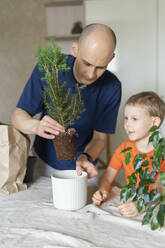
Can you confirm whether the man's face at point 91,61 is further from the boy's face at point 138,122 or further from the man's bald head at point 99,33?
the boy's face at point 138,122

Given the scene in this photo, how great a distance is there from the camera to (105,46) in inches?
46.7

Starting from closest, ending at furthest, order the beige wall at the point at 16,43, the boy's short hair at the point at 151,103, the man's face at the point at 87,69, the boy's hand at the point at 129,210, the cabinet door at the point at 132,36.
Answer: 1. the boy's hand at the point at 129,210
2. the man's face at the point at 87,69
3. the boy's short hair at the point at 151,103
4. the beige wall at the point at 16,43
5. the cabinet door at the point at 132,36

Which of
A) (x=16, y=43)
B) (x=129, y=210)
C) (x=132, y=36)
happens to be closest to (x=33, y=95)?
(x=129, y=210)

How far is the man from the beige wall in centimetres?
126

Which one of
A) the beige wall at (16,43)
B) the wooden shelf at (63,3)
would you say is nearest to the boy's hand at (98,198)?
the beige wall at (16,43)

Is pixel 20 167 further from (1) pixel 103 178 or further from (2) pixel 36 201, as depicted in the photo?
(1) pixel 103 178

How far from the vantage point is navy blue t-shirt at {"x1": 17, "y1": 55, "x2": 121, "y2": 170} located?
143 centimetres

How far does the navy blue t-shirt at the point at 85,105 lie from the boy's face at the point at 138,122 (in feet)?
0.71

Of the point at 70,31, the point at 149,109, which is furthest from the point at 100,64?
the point at 70,31

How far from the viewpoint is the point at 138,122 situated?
4.35 ft

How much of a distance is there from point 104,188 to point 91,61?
0.58 meters

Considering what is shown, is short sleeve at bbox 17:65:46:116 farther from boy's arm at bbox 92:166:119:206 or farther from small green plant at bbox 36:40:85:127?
boy's arm at bbox 92:166:119:206

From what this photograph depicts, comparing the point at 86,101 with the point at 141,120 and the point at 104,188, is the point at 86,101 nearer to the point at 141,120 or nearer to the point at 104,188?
the point at 141,120

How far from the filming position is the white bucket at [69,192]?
1.03 meters
